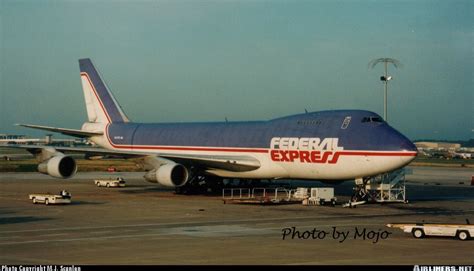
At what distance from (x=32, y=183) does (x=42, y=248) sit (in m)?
39.6

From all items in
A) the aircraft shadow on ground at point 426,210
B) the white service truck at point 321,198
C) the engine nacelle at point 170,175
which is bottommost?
the aircraft shadow on ground at point 426,210

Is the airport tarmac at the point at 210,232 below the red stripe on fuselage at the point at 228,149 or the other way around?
below

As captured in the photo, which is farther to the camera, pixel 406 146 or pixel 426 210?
pixel 406 146

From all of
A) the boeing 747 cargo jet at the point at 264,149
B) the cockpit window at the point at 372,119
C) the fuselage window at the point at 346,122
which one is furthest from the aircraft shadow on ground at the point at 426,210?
the fuselage window at the point at 346,122

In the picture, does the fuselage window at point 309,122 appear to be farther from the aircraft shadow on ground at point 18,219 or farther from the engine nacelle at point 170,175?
the aircraft shadow on ground at point 18,219

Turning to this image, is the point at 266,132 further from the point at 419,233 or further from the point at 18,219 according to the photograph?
the point at 419,233

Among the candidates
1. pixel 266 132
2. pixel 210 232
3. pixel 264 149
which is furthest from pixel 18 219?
pixel 266 132

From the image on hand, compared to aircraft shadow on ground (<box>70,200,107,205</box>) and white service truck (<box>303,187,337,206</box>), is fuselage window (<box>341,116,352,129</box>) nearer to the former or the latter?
white service truck (<box>303,187,337,206</box>)

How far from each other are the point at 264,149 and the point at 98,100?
20.2 meters

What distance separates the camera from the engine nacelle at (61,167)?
44062mm

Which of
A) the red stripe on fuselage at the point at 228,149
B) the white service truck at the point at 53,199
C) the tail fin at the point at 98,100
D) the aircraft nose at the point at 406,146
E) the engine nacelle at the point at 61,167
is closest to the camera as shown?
the aircraft nose at the point at 406,146

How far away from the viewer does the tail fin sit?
5972 cm

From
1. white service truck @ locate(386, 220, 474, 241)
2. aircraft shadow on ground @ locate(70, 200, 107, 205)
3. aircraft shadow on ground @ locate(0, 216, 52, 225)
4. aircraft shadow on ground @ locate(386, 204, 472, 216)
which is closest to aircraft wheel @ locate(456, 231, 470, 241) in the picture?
white service truck @ locate(386, 220, 474, 241)

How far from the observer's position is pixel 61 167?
145 ft
